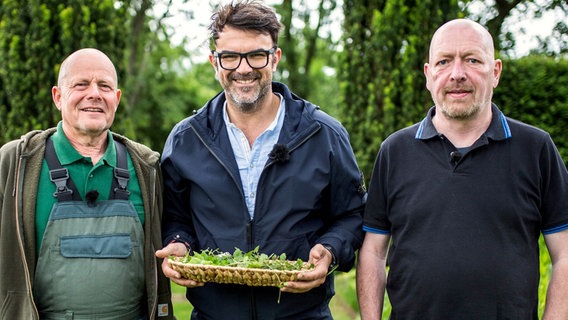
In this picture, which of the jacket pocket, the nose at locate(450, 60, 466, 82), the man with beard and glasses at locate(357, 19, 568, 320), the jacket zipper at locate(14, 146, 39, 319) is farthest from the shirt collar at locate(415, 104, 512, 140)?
the jacket pocket

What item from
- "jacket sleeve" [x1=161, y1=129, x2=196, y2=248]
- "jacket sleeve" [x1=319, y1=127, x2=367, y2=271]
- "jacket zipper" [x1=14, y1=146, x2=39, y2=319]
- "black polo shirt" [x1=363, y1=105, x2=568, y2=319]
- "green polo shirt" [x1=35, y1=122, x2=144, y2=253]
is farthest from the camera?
"jacket sleeve" [x1=161, y1=129, x2=196, y2=248]

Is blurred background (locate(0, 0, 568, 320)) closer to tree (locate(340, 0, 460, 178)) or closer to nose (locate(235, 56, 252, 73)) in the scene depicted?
tree (locate(340, 0, 460, 178))

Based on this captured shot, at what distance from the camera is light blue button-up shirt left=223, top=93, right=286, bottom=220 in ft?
12.5

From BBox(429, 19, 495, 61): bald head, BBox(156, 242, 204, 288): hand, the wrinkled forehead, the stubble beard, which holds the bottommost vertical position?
BBox(156, 242, 204, 288): hand

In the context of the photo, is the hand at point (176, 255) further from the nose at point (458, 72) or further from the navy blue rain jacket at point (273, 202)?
the nose at point (458, 72)

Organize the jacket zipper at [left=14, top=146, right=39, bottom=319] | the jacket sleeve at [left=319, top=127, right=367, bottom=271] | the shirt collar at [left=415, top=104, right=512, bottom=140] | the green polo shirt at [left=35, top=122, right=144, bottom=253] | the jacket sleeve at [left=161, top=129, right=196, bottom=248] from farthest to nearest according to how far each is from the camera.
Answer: the jacket sleeve at [left=161, top=129, right=196, bottom=248]
the jacket sleeve at [left=319, top=127, right=367, bottom=271]
the green polo shirt at [left=35, top=122, right=144, bottom=253]
the jacket zipper at [left=14, top=146, right=39, bottom=319]
the shirt collar at [left=415, top=104, right=512, bottom=140]

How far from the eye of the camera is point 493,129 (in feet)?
11.1

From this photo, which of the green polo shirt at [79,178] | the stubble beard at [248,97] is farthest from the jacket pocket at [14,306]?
the stubble beard at [248,97]

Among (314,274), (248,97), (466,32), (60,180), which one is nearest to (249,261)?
(314,274)

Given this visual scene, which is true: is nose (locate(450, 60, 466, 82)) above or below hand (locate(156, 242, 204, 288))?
above

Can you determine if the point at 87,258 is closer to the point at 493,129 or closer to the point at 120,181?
the point at 120,181

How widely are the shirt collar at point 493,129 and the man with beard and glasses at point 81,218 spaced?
1.49m

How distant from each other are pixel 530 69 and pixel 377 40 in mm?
2109

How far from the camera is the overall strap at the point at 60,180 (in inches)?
142
